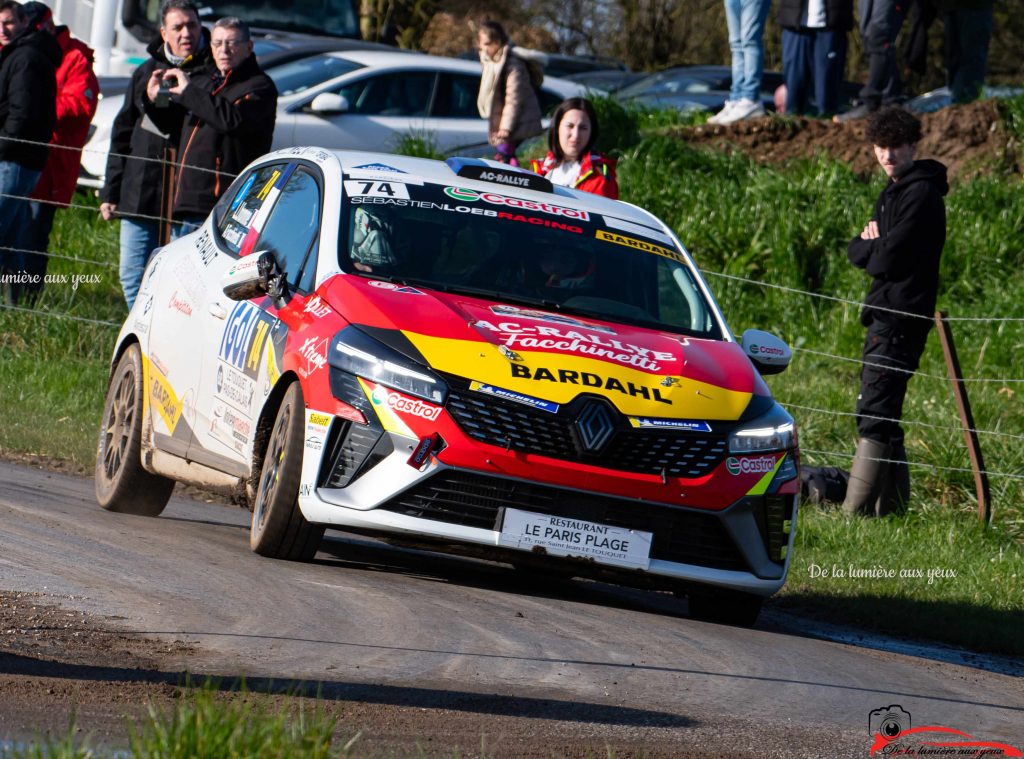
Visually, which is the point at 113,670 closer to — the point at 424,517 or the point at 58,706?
the point at 58,706

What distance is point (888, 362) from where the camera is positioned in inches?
430

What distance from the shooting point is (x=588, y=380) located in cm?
719

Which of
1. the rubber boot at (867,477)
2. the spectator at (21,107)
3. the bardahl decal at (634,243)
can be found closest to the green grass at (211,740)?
the bardahl decal at (634,243)

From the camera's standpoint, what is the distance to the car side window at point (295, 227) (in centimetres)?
813

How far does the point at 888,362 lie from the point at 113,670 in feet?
21.8

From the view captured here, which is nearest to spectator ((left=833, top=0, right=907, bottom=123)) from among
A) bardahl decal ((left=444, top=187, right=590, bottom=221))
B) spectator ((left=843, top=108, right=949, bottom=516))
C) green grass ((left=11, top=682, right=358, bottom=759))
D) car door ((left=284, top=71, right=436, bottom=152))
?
car door ((left=284, top=71, right=436, bottom=152))

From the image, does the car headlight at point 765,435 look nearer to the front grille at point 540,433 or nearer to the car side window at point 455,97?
the front grille at point 540,433

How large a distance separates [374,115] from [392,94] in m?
0.36

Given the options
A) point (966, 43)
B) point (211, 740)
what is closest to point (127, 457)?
point (211, 740)

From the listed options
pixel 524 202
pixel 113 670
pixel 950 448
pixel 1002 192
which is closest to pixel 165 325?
pixel 524 202

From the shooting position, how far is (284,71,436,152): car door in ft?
59.3

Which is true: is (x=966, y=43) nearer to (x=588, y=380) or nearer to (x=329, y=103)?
(x=329, y=103)

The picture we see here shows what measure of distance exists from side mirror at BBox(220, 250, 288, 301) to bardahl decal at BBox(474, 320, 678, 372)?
3.32ft

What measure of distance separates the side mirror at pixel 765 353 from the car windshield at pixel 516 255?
158 mm
